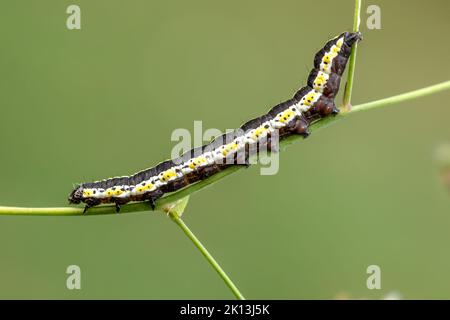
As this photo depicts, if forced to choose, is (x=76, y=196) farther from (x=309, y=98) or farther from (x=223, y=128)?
(x=223, y=128)

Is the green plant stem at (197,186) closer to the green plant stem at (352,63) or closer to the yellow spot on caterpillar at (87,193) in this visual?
the green plant stem at (352,63)

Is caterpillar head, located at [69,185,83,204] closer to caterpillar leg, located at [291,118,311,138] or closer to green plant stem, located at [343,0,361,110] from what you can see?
caterpillar leg, located at [291,118,311,138]

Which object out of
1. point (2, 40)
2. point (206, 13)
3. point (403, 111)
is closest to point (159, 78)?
point (206, 13)

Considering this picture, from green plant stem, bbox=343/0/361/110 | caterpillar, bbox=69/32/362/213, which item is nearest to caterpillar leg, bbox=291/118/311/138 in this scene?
caterpillar, bbox=69/32/362/213

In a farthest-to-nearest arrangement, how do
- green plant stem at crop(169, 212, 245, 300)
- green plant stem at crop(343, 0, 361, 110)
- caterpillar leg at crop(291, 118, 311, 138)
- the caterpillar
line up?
the caterpillar < caterpillar leg at crop(291, 118, 311, 138) < green plant stem at crop(169, 212, 245, 300) < green plant stem at crop(343, 0, 361, 110)

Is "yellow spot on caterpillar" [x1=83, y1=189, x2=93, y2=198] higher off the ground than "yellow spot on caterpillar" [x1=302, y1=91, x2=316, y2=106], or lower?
lower

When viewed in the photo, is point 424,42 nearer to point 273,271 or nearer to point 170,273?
point 273,271

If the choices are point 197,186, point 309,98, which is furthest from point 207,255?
point 309,98
